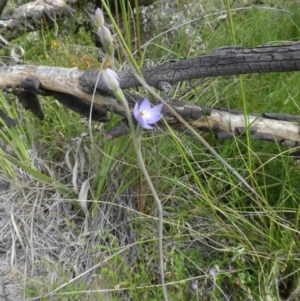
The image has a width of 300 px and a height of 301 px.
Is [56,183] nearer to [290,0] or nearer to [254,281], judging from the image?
[254,281]

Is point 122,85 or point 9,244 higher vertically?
point 122,85

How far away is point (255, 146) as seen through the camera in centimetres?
136

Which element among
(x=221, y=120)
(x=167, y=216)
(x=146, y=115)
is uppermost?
(x=146, y=115)

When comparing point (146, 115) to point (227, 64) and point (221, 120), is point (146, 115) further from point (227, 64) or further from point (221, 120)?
point (221, 120)

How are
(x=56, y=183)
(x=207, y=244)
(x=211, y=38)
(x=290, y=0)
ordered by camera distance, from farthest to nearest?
1. (x=290, y=0)
2. (x=211, y=38)
3. (x=56, y=183)
4. (x=207, y=244)

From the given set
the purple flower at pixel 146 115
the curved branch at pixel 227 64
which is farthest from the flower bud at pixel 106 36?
the curved branch at pixel 227 64

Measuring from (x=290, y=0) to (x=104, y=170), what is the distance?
4.46 ft

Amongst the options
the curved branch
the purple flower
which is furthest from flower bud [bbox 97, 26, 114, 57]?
the curved branch

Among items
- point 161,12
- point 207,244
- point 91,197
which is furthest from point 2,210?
point 161,12

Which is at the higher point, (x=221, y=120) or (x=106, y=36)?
(x=106, y=36)

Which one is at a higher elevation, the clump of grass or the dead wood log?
the dead wood log

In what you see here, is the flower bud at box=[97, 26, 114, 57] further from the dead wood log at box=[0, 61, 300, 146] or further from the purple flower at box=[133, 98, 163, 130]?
the dead wood log at box=[0, 61, 300, 146]

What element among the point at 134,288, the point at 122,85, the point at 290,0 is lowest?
the point at 290,0

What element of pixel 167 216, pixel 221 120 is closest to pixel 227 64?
pixel 221 120
